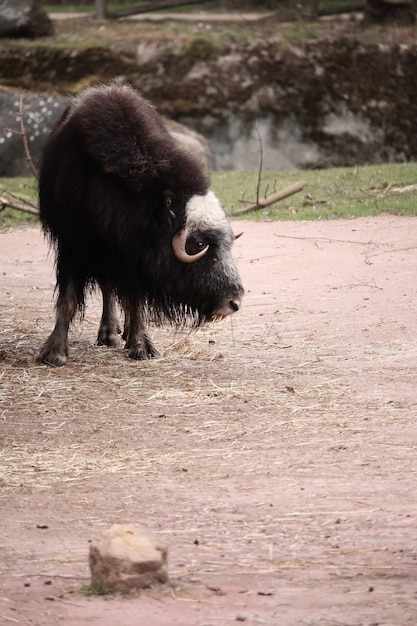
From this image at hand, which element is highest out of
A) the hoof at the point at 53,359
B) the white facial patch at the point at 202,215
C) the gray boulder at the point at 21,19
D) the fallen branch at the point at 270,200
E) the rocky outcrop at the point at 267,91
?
the white facial patch at the point at 202,215

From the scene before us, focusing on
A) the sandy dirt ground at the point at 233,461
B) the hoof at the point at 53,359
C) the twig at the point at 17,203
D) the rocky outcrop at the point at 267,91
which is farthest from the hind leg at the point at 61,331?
the rocky outcrop at the point at 267,91

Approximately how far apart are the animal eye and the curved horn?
41 millimetres

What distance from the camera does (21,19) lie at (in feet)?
61.5

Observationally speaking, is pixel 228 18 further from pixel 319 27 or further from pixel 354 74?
pixel 354 74

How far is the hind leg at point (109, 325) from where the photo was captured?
7.14 meters

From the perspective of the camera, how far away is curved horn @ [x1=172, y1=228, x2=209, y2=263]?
19.6 feet

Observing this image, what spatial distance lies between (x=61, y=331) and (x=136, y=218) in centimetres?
97

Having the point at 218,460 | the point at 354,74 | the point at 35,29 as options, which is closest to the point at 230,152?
the point at 354,74

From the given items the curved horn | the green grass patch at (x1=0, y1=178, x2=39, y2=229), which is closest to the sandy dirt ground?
the curved horn


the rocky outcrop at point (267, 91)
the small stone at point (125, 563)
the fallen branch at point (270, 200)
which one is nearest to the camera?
the small stone at point (125, 563)

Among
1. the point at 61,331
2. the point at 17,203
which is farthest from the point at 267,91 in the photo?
the point at 61,331

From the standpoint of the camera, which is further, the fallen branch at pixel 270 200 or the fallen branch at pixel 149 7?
the fallen branch at pixel 149 7

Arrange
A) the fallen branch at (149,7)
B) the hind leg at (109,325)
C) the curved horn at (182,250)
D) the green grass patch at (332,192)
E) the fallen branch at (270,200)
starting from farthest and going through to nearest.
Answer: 1. the fallen branch at (149,7)
2. the fallen branch at (270,200)
3. the green grass patch at (332,192)
4. the hind leg at (109,325)
5. the curved horn at (182,250)

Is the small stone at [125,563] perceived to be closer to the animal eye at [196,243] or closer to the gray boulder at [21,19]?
the animal eye at [196,243]
